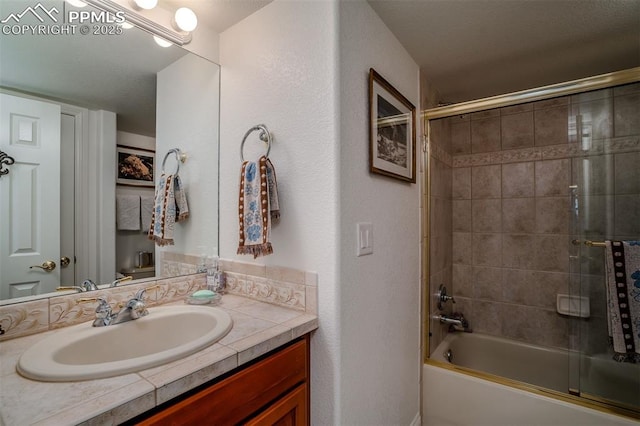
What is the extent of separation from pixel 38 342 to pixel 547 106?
294 cm

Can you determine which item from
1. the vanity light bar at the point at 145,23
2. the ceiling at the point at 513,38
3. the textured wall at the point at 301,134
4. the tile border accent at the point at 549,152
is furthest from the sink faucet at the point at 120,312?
the tile border accent at the point at 549,152

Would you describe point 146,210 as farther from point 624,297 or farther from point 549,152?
point 549,152

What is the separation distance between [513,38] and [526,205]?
1216 mm

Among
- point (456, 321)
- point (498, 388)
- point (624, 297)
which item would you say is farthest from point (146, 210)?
point (624, 297)

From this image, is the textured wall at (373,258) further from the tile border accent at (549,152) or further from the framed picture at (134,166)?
the tile border accent at (549,152)

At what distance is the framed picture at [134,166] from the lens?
1114 millimetres

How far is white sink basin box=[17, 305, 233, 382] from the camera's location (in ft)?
2.09

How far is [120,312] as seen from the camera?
37.3 inches

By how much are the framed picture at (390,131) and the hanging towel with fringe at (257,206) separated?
0.42 m

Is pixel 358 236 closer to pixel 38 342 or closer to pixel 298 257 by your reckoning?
pixel 298 257

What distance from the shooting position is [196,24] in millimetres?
1243

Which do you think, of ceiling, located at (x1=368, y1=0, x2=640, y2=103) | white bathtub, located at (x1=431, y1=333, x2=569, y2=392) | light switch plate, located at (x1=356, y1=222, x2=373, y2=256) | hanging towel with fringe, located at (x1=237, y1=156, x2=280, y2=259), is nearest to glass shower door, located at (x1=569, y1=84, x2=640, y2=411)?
ceiling, located at (x1=368, y1=0, x2=640, y2=103)

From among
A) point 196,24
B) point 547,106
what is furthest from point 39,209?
point 547,106

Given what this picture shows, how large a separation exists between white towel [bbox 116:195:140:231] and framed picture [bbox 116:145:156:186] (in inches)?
2.4
